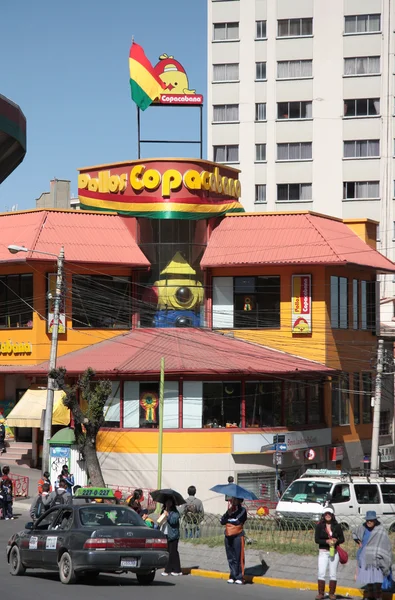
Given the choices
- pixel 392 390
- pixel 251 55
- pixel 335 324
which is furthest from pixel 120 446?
pixel 251 55

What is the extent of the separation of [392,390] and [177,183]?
55.2 feet

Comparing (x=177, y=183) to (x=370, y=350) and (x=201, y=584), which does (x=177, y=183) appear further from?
(x=201, y=584)

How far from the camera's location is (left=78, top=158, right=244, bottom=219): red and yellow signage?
4688cm

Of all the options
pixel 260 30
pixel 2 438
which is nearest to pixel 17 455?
pixel 2 438

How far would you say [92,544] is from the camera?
1939cm

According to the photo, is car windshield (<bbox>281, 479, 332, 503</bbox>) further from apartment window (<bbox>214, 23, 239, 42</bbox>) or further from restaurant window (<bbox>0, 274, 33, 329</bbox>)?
apartment window (<bbox>214, 23, 239, 42</bbox>)

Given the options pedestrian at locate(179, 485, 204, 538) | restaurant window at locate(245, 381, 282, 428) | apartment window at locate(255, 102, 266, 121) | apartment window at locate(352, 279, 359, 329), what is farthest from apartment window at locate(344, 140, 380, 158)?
pedestrian at locate(179, 485, 204, 538)

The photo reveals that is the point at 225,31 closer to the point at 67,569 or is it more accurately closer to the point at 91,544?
the point at 67,569

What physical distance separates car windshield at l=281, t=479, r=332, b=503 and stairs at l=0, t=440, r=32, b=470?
16.4 metres

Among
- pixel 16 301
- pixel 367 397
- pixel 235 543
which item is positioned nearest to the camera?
pixel 235 543

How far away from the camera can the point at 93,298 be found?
46.4m

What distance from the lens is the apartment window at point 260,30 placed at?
250 feet

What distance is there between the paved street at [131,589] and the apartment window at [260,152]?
56.1 metres

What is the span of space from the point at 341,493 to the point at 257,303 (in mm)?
16179
